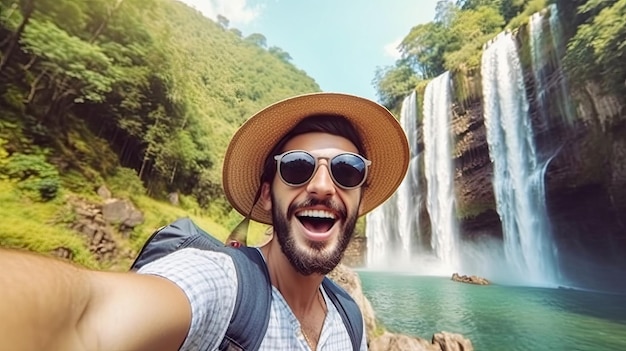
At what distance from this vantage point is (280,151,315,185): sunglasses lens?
A: 1018mm

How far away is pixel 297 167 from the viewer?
1036mm

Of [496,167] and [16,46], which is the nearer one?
[16,46]

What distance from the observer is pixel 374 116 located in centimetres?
128

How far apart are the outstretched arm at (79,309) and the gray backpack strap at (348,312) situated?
58 cm

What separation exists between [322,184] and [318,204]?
0.06 metres

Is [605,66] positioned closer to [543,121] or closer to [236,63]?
[543,121]

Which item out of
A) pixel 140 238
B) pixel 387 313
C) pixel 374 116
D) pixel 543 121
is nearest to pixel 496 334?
pixel 387 313

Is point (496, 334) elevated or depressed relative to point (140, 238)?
depressed

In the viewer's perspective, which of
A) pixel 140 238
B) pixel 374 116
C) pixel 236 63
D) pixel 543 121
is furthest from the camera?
pixel 236 63

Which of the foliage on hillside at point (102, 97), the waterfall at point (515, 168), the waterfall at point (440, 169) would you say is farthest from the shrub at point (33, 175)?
the waterfall at point (440, 169)

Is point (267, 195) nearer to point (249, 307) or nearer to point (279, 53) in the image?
point (249, 307)

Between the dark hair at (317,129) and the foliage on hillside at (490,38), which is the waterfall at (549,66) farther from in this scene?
the dark hair at (317,129)

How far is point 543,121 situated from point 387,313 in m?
9.46

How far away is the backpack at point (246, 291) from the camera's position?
708 mm
